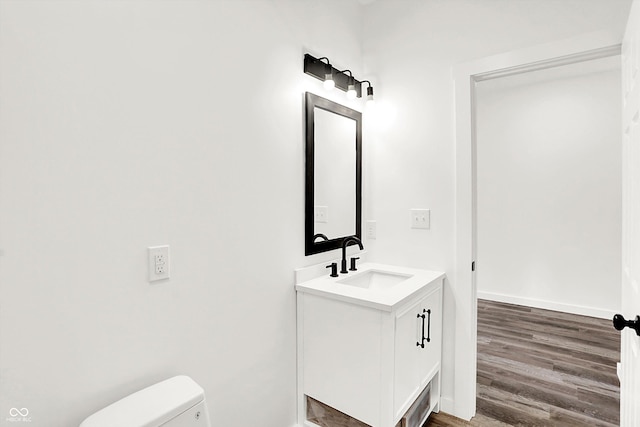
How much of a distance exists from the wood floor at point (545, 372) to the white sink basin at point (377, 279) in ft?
2.67

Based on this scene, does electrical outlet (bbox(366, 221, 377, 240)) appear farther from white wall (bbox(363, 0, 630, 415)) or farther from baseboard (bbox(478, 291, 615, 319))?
baseboard (bbox(478, 291, 615, 319))

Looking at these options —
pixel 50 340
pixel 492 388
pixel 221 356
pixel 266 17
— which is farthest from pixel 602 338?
pixel 50 340

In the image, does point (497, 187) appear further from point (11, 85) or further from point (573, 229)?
point (11, 85)

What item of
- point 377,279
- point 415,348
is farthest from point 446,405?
point 377,279

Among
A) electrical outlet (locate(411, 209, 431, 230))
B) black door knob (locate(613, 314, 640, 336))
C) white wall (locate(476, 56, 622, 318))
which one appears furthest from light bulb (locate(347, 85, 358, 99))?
white wall (locate(476, 56, 622, 318))

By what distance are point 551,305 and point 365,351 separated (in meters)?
3.37

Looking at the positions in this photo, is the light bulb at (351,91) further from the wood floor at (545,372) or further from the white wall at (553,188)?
the white wall at (553,188)

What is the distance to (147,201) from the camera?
115 cm

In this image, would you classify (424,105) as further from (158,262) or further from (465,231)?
(158,262)

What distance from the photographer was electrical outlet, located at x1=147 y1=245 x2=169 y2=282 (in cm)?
116

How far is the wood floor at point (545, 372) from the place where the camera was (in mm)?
1998

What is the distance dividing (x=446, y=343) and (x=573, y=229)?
2.67 metres

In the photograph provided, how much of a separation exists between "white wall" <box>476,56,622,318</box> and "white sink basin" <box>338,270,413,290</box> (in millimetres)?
2724

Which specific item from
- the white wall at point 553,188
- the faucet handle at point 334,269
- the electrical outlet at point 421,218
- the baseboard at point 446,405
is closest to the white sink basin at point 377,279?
the faucet handle at point 334,269
